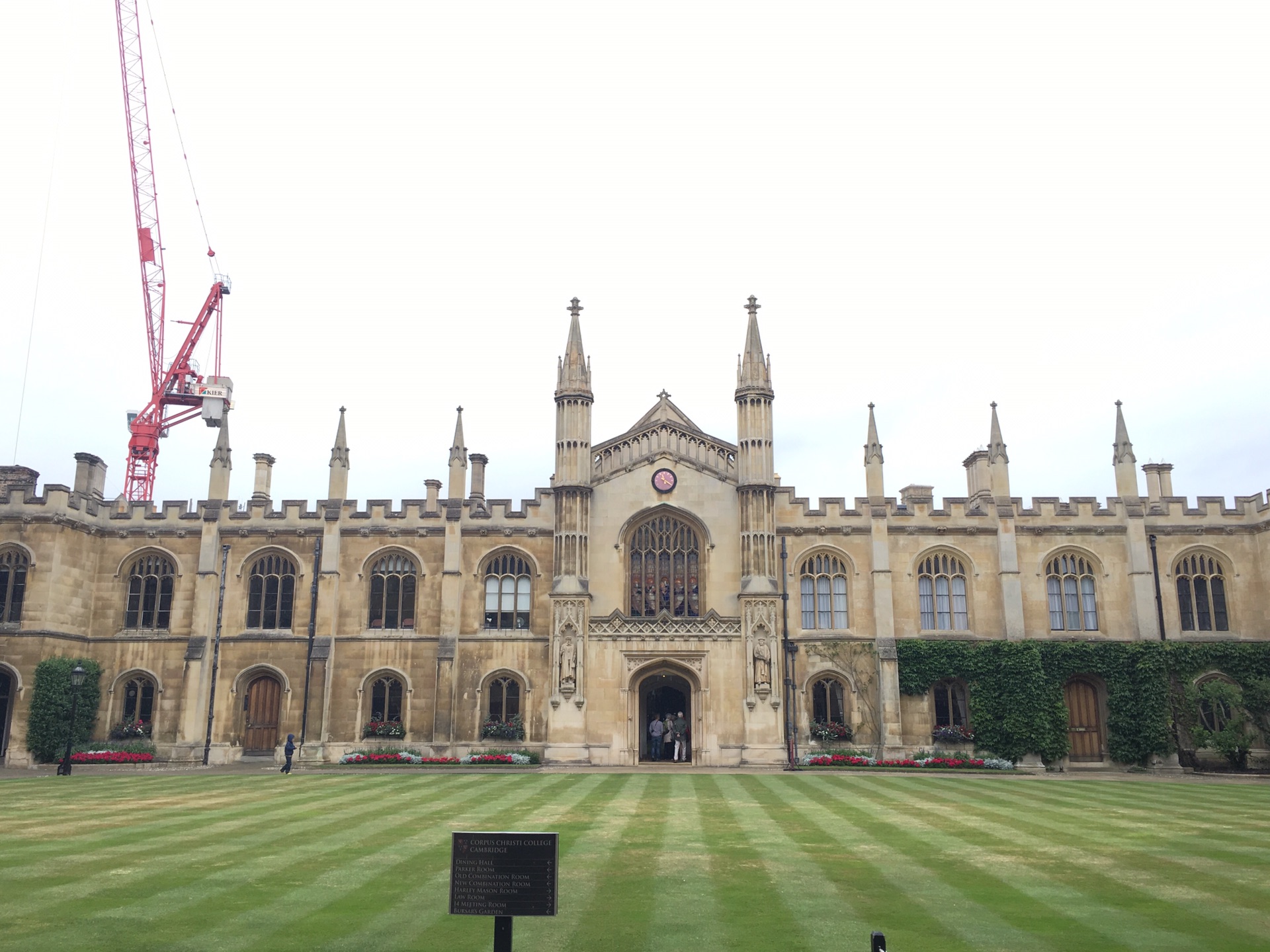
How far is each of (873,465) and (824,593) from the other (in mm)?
5460

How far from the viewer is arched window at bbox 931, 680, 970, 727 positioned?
3625 centimetres

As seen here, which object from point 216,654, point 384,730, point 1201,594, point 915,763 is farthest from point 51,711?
point 1201,594

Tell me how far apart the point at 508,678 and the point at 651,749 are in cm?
614

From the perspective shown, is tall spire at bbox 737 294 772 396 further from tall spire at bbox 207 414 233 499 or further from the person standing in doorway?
tall spire at bbox 207 414 233 499

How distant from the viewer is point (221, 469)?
129 feet

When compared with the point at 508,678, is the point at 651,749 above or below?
below

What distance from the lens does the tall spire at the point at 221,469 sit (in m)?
38.8

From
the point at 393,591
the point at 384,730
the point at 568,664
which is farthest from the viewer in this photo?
the point at 393,591

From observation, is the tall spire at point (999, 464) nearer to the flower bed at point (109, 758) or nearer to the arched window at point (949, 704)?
the arched window at point (949, 704)

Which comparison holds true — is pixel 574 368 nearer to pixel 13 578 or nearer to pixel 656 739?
pixel 656 739

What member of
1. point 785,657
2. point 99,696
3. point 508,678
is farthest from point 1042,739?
point 99,696

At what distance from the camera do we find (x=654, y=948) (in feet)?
31.3

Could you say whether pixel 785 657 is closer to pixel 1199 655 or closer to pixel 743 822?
pixel 1199 655

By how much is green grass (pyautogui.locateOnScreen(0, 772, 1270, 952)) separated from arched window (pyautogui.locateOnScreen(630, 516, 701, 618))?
14776mm
